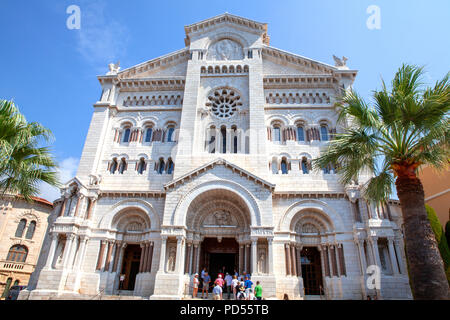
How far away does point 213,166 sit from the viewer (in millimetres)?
21875

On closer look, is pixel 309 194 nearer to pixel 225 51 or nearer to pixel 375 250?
pixel 375 250

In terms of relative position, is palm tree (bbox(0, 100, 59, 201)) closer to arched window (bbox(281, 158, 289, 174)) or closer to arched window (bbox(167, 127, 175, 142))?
arched window (bbox(167, 127, 175, 142))

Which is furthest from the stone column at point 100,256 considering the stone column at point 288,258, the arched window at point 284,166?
the arched window at point 284,166

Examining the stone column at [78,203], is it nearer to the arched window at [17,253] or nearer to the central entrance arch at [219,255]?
the central entrance arch at [219,255]

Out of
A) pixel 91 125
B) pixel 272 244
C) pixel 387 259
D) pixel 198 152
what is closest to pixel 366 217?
pixel 387 259

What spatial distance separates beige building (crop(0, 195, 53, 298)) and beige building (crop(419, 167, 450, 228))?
43237 mm

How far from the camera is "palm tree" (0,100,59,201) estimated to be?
39.8ft

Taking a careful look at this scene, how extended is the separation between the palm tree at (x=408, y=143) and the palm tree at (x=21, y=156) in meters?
12.5

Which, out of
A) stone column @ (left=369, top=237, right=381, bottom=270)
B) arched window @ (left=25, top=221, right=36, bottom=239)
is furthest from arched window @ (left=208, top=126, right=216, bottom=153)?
arched window @ (left=25, top=221, right=36, bottom=239)
